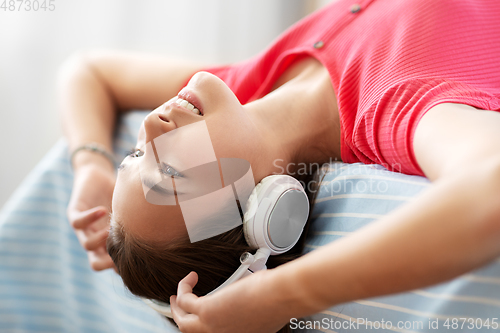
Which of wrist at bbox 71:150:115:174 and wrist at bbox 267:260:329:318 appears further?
wrist at bbox 71:150:115:174

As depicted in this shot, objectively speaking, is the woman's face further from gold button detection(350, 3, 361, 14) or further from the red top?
gold button detection(350, 3, 361, 14)

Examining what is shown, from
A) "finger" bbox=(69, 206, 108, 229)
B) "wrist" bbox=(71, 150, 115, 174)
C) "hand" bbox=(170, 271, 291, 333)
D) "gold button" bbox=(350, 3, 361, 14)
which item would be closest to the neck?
"gold button" bbox=(350, 3, 361, 14)

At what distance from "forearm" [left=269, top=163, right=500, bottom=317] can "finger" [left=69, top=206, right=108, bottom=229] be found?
2.30ft

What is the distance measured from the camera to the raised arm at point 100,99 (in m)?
1.15

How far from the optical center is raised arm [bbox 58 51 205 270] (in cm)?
115

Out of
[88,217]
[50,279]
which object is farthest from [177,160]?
[50,279]

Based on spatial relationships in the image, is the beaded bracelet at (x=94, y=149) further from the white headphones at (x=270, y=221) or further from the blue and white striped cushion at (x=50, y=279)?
the white headphones at (x=270, y=221)

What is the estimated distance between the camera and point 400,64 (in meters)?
0.81

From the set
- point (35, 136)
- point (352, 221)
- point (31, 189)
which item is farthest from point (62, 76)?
point (352, 221)

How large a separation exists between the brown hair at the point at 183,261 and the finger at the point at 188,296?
45mm

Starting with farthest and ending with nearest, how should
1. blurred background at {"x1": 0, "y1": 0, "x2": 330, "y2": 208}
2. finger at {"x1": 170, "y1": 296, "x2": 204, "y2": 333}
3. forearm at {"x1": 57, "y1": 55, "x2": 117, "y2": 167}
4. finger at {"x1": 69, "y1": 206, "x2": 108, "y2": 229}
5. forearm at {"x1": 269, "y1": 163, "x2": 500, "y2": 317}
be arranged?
blurred background at {"x1": 0, "y1": 0, "x2": 330, "y2": 208}
forearm at {"x1": 57, "y1": 55, "x2": 117, "y2": 167}
finger at {"x1": 69, "y1": 206, "x2": 108, "y2": 229}
finger at {"x1": 170, "y1": 296, "x2": 204, "y2": 333}
forearm at {"x1": 269, "y1": 163, "x2": 500, "y2": 317}

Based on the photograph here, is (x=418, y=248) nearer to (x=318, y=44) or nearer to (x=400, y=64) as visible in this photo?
(x=400, y=64)

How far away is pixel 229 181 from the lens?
0.76 meters

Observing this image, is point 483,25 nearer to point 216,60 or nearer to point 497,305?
point 497,305
